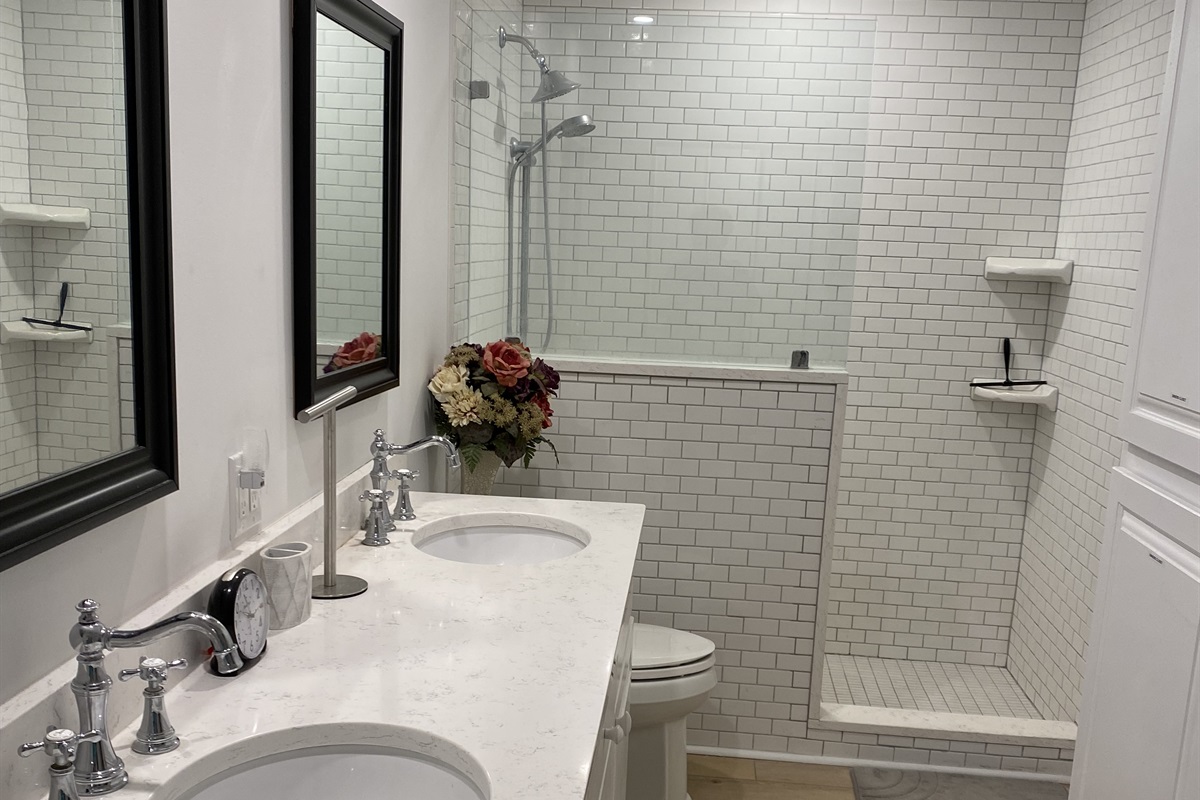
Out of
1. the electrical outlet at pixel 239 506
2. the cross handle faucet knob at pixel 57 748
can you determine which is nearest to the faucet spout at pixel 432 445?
the electrical outlet at pixel 239 506

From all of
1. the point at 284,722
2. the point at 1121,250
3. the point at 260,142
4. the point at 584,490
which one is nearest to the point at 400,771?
the point at 284,722

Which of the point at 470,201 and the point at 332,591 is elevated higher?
the point at 470,201

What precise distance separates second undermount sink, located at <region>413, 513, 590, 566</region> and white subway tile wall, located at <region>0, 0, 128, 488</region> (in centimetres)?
108

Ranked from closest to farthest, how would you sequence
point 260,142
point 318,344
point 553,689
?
point 553,689
point 260,142
point 318,344

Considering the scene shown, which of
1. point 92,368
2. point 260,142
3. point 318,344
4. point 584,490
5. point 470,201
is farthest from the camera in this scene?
point 584,490

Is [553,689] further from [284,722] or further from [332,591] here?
[332,591]

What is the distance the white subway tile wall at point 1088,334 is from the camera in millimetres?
2963

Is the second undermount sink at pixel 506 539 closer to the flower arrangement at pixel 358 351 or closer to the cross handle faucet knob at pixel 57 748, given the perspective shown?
the flower arrangement at pixel 358 351

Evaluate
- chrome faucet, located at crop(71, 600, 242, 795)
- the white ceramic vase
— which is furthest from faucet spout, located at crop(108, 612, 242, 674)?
the white ceramic vase

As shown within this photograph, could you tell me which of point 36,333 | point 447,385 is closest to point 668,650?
point 447,385

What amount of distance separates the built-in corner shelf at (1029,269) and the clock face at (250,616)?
2.96m

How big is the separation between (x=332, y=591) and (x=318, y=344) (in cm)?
48

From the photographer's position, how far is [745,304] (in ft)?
9.73

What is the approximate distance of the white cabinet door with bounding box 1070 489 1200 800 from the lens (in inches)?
72.9
